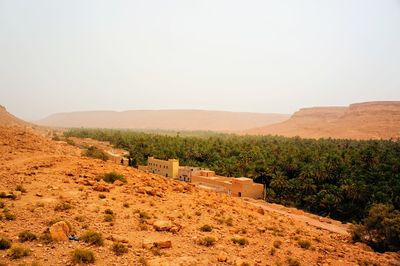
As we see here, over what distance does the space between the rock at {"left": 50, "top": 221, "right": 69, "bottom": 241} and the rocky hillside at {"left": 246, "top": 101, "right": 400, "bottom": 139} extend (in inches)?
4521

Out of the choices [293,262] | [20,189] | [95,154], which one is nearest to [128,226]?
[20,189]

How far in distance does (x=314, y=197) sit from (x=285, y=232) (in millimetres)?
26219

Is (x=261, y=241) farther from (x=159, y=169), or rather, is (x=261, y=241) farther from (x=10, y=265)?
(x=159, y=169)

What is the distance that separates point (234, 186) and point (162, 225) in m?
27.1

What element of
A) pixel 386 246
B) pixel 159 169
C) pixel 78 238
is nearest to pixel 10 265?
pixel 78 238

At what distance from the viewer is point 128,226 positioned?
12984mm

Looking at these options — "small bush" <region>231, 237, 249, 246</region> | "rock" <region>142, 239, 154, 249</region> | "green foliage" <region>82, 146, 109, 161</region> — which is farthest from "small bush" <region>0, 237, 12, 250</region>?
"green foliage" <region>82, 146, 109, 161</region>

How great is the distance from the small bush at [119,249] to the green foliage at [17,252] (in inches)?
94.3

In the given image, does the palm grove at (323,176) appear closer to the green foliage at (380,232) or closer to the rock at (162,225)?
the green foliage at (380,232)

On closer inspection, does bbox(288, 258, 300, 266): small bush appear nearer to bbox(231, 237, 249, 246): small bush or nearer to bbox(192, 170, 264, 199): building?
bbox(231, 237, 249, 246): small bush

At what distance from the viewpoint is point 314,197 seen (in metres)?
41.4

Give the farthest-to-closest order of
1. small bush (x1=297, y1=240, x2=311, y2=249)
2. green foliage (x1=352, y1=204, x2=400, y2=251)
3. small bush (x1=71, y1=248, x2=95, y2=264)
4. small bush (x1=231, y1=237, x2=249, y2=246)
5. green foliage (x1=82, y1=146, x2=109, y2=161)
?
green foliage (x1=82, y1=146, x2=109, y2=161), green foliage (x1=352, y1=204, x2=400, y2=251), small bush (x1=297, y1=240, x2=311, y2=249), small bush (x1=231, y1=237, x2=249, y2=246), small bush (x1=71, y1=248, x2=95, y2=264)

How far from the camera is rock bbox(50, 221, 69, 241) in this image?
10.6 m

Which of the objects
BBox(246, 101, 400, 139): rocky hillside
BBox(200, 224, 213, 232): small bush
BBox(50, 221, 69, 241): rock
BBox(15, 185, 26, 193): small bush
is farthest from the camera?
BBox(246, 101, 400, 139): rocky hillside
